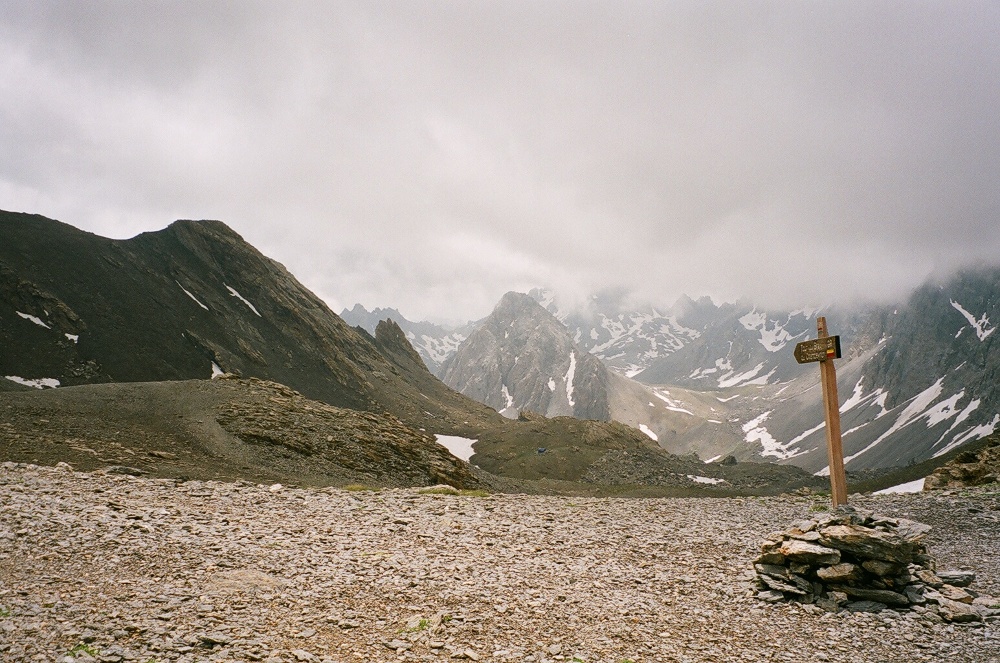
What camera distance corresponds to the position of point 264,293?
4970 inches

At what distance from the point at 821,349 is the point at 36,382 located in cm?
7847

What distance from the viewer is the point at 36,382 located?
198 ft

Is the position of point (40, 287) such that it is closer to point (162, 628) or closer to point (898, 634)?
point (162, 628)

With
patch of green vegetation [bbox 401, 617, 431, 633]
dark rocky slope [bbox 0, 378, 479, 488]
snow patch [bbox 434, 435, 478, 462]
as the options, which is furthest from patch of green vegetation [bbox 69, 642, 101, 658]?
snow patch [bbox 434, 435, 478, 462]

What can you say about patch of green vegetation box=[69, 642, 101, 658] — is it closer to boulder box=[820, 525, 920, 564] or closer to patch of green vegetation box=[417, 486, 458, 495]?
boulder box=[820, 525, 920, 564]

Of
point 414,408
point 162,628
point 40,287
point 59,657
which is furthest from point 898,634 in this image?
point 414,408

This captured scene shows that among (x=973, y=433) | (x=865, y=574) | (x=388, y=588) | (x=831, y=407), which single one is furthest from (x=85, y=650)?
(x=973, y=433)

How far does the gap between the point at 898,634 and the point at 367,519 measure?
16241 millimetres

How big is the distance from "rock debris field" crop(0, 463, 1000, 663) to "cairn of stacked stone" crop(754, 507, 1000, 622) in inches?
18.8

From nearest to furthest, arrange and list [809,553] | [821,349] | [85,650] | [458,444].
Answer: [85,650]
[809,553]
[821,349]
[458,444]

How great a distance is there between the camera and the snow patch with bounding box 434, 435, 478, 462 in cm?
9768

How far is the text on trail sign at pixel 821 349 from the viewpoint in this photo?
1836 centimetres

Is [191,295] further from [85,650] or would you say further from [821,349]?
[821,349]

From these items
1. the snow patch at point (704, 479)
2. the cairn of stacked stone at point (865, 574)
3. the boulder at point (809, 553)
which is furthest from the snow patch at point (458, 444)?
the cairn of stacked stone at point (865, 574)
